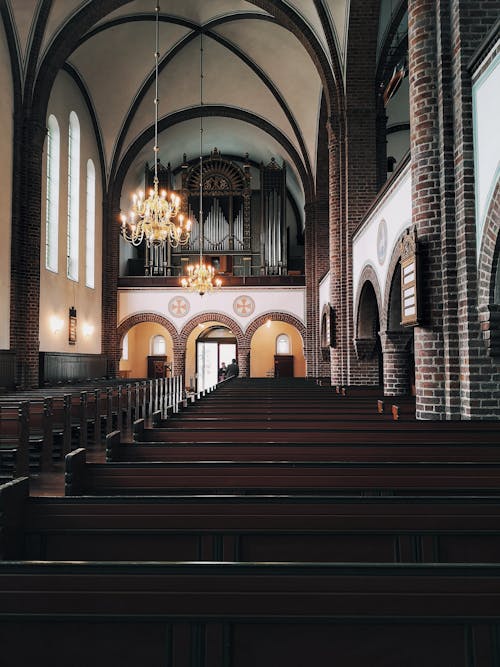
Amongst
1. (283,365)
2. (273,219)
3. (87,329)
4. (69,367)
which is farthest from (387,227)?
(283,365)

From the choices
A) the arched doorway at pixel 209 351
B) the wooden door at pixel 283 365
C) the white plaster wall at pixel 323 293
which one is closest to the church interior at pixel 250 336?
the white plaster wall at pixel 323 293

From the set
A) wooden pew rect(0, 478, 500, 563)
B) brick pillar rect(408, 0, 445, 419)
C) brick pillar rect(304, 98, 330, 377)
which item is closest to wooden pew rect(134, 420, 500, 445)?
brick pillar rect(408, 0, 445, 419)

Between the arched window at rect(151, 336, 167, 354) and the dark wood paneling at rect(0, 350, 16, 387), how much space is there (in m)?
13.6

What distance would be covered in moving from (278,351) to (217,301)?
16.1 ft

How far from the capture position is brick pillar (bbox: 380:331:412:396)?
32.8ft

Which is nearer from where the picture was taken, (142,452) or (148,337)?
(142,452)

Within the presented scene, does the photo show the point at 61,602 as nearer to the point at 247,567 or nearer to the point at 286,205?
the point at 247,567

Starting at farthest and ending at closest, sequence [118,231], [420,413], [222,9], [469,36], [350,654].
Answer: [118,231] → [222,9] → [420,413] → [469,36] → [350,654]

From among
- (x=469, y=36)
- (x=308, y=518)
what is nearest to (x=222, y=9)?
(x=469, y=36)

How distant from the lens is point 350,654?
1.64m

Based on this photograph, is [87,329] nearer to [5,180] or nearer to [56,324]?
[56,324]

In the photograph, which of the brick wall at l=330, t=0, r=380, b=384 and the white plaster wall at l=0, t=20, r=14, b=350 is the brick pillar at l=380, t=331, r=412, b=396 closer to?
the brick wall at l=330, t=0, r=380, b=384

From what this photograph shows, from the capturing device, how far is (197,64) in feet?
66.9

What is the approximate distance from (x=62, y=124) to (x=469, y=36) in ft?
47.2
